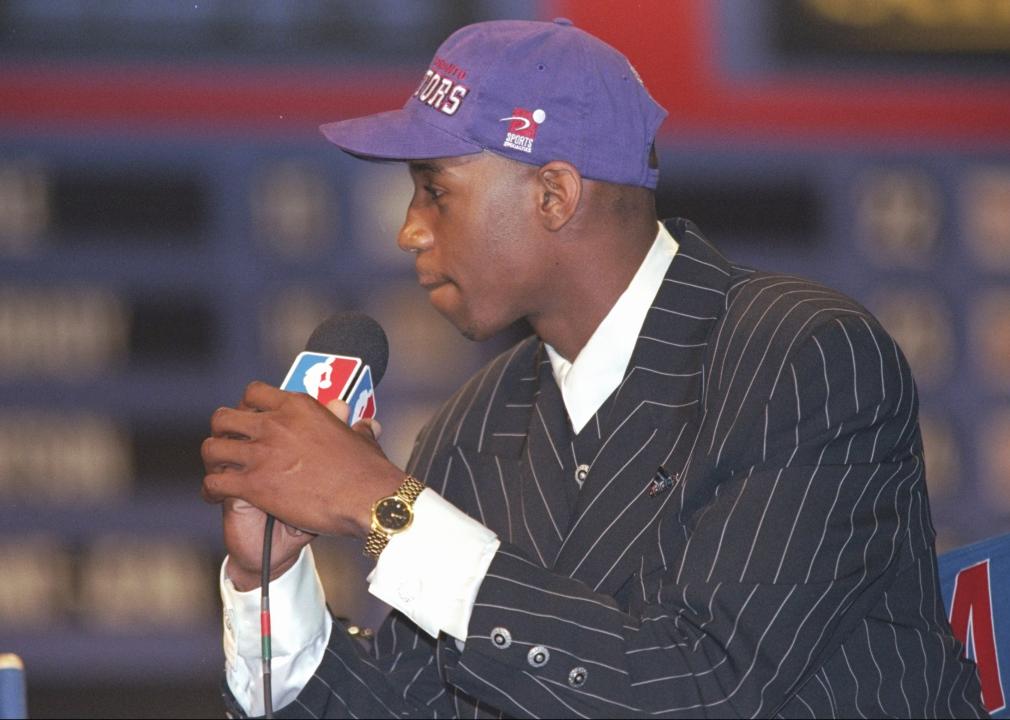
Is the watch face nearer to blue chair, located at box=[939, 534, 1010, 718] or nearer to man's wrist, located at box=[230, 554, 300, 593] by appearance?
man's wrist, located at box=[230, 554, 300, 593]

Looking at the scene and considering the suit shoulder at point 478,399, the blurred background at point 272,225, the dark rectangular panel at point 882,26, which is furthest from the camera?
the dark rectangular panel at point 882,26

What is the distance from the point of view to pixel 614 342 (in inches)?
66.3

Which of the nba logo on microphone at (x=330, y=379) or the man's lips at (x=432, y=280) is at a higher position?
the man's lips at (x=432, y=280)

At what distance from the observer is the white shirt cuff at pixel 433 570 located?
135 cm

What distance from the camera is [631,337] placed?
1.68 m

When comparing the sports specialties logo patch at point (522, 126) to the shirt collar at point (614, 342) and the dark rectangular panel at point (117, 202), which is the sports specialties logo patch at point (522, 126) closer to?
the shirt collar at point (614, 342)

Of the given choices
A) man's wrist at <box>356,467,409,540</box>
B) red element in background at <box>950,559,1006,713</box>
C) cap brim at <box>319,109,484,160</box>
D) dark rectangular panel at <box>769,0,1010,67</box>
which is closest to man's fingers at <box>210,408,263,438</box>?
man's wrist at <box>356,467,409,540</box>

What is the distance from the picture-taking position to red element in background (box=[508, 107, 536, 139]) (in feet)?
5.15

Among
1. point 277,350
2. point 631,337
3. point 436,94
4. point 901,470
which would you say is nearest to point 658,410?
point 631,337

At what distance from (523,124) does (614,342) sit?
268 millimetres

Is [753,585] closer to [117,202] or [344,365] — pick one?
[344,365]

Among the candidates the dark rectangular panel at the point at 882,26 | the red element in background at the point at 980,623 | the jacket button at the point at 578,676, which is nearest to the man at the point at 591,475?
the jacket button at the point at 578,676

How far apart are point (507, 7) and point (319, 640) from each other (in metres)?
1.72

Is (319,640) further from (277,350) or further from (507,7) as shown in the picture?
(507,7)
